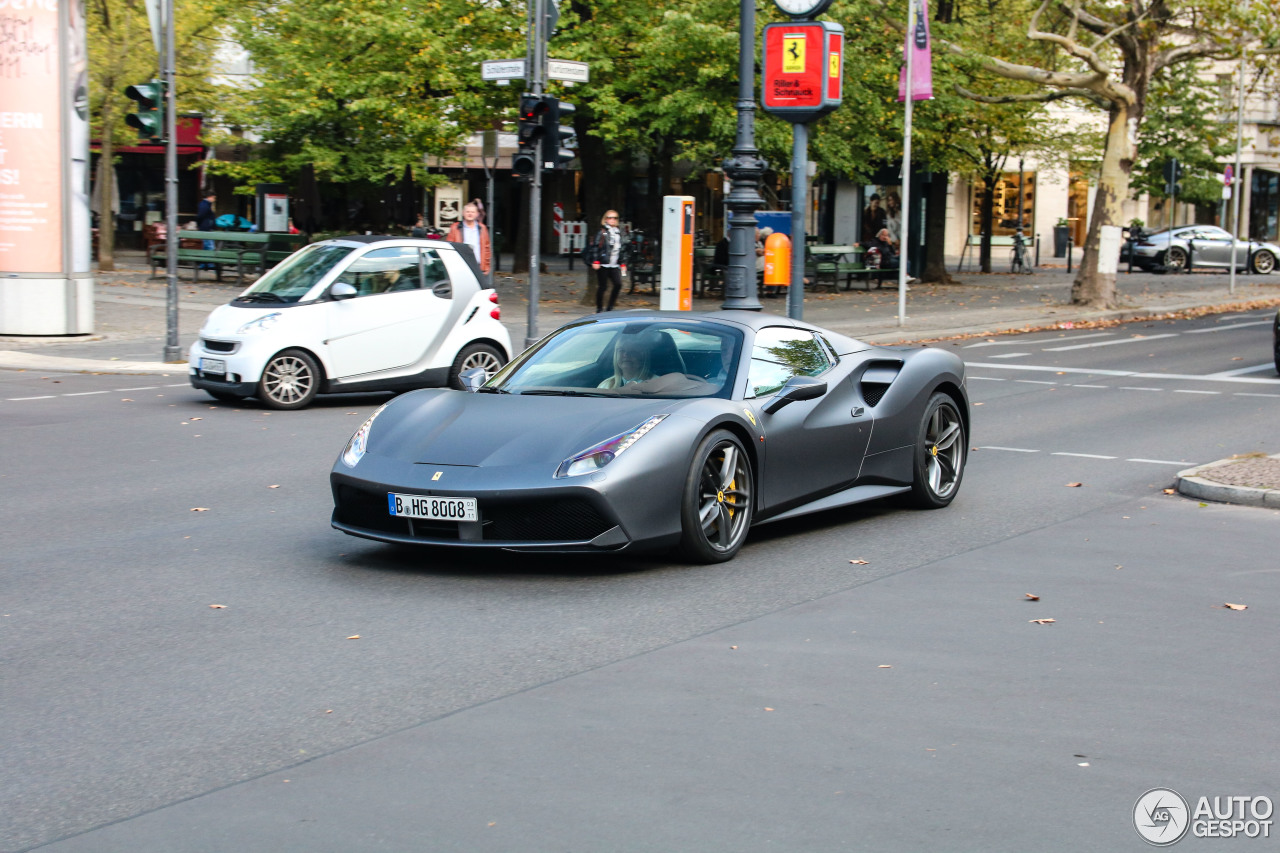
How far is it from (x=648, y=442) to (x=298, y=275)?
27.5 feet

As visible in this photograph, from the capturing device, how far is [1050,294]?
35219 millimetres

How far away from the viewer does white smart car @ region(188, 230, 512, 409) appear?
14.1 metres

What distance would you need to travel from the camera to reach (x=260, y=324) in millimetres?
14062

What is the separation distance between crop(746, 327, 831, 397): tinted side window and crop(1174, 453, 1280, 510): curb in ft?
9.78

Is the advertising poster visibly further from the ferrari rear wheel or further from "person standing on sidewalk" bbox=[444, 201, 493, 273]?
the ferrari rear wheel

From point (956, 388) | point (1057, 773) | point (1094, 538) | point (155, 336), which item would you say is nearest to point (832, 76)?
point (155, 336)

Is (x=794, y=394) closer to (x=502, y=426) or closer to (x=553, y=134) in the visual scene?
(x=502, y=426)

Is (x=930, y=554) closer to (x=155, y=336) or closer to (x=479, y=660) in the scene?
(x=479, y=660)

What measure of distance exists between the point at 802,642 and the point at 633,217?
154ft

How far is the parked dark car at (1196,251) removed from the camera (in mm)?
48844

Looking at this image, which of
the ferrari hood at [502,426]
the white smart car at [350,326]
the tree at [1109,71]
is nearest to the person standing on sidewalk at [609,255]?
the tree at [1109,71]

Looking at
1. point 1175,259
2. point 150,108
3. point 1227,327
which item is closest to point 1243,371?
point 1227,327

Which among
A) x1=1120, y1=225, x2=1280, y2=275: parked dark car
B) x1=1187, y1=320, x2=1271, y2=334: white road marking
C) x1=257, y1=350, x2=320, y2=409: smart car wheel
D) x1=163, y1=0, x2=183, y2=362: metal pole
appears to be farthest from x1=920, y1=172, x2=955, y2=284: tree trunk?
x1=257, y1=350, x2=320, y2=409: smart car wheel

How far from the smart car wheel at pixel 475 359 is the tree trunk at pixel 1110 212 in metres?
17.6
